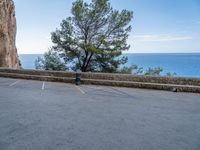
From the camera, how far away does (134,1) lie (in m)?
29.6

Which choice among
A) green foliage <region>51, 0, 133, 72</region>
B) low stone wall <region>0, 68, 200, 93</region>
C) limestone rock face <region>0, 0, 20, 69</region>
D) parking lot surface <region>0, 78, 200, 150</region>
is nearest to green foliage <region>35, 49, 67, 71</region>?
green foliage <region>51, 0, 133, 72</region>

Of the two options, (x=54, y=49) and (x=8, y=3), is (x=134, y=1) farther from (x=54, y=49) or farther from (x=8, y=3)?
(x=8, y=3)

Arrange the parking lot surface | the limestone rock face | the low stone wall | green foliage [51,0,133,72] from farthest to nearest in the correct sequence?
1. the limestone rock face
2. green foliage [51,0,133,72]
3. the low stone wall
4. the parking lot surface

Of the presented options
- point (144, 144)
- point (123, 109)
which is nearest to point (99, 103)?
point (123, 109)

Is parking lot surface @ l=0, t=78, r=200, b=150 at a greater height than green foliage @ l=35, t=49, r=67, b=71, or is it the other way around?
green foliage @ l=35, t=49, r=67, b=71

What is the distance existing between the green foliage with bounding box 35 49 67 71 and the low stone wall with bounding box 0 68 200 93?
993 cm

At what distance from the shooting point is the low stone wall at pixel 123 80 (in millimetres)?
11172

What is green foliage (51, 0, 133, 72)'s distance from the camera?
23.4 metres

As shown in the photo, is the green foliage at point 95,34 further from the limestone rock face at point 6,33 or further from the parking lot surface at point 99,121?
the parking lot surface at point 99,121

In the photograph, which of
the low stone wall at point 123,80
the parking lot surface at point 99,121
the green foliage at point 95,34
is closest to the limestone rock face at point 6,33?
the green foliage at point 95,34

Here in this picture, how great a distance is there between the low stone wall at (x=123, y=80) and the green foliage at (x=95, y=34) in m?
8.61

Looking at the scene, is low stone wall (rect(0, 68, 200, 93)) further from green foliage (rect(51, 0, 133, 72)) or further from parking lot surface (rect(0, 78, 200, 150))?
green foliage (rect(51, 0, 133, 72))

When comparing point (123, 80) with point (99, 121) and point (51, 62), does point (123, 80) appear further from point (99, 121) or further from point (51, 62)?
point (51, 62)

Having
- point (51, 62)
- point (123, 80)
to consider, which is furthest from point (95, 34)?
point (123, 80)
